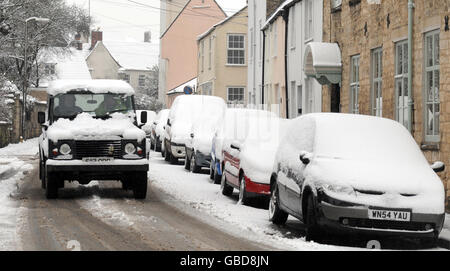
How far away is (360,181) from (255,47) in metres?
33.3

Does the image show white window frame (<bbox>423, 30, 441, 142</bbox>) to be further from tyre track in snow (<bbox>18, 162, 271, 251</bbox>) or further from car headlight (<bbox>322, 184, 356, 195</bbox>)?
car headlight (<bbox>322, 184, 356, 195</bbox>)

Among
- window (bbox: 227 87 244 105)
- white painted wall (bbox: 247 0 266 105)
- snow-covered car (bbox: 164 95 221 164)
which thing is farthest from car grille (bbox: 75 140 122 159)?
window (bbox: 227 87 244 105)

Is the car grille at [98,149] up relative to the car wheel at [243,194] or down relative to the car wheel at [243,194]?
up

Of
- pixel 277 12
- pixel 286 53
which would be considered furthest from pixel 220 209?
pixel 277 12

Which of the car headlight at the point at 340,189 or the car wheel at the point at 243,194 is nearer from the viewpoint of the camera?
the car headlight at the point at 340,189

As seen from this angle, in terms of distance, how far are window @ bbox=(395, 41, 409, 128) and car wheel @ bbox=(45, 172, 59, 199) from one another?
7710mm

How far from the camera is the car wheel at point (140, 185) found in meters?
15.9

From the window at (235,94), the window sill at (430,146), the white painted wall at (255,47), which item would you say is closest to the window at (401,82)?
the window sill at (430,146)

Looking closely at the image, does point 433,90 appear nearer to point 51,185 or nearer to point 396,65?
point 396,65

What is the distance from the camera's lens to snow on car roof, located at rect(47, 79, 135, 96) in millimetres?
17141

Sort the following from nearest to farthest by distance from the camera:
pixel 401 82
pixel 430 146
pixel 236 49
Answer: pixel 430 146, pixel 401 82, pixel 236 49

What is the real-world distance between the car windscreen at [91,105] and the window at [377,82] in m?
6.52

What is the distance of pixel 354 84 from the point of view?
22.7 meters

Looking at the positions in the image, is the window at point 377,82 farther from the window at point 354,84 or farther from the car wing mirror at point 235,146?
the car wing mirror at point 235,146
